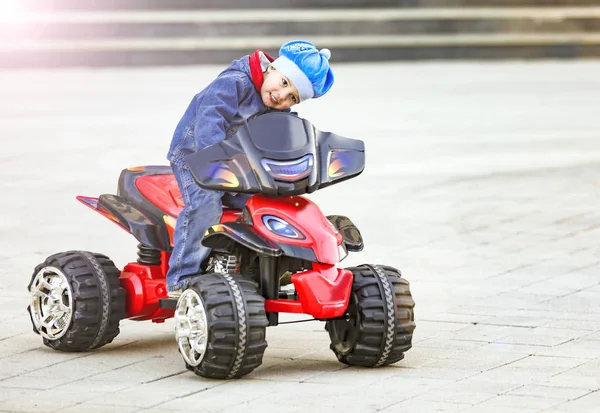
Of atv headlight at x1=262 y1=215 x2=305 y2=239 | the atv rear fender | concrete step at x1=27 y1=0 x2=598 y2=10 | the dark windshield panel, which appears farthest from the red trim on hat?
concrete step at x1=27 y1=0 x2=598 y2=10

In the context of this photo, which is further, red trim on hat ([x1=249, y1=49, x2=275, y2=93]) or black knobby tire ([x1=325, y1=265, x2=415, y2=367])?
red trim on hat ([x1=249, y1=49, x2=275, y2=93])

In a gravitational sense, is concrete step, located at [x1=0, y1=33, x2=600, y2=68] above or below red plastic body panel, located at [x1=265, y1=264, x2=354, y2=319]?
above

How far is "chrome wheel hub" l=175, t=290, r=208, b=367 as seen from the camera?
18.4ft

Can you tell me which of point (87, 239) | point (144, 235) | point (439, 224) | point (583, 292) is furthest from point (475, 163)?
point (144, 235)

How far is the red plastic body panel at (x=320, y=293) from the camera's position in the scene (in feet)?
18.4

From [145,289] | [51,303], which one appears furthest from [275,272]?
[51,303]

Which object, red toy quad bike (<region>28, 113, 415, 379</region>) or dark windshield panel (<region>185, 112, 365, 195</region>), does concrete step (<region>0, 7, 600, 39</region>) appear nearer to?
red toy quad bike (<region>28, 113, 415, 379</region>)

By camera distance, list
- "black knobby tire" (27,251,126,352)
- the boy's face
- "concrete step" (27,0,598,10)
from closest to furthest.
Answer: the boy's face, "black knobby tire" (27,251,126,352), "concrete step" (27,0,598,10)

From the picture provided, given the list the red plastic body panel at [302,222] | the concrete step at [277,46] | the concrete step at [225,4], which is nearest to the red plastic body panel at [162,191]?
the red plastic body panel at [302,222]

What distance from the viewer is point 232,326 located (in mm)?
5465

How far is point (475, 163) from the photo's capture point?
13734 mm

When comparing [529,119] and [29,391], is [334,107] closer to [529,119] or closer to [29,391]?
[529,119]

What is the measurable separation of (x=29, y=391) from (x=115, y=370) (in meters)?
0.50

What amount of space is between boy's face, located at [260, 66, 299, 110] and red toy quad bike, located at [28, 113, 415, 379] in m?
0.18
